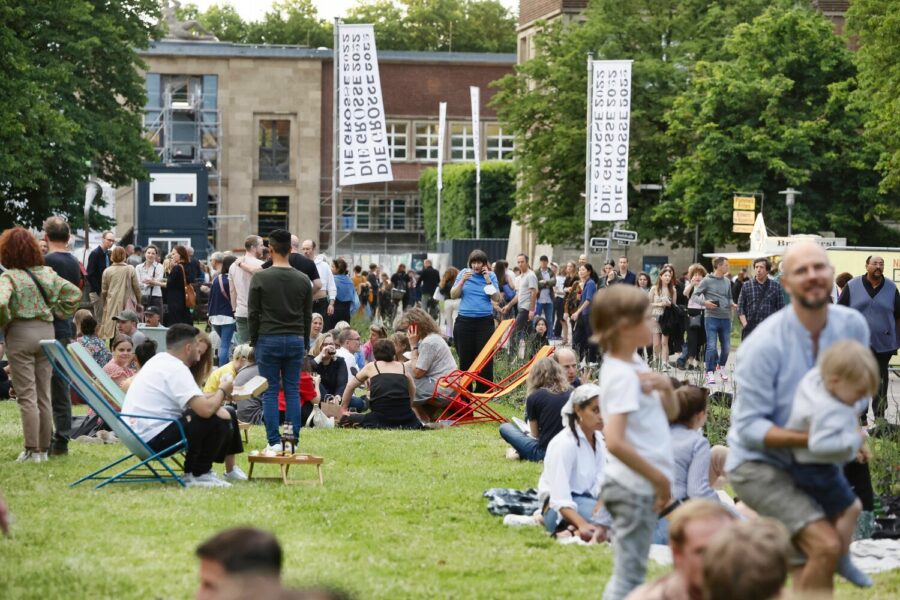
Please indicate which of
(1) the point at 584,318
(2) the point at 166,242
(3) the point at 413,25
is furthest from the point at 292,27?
(1) the point at 584,318

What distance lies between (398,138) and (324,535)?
74.3 meters

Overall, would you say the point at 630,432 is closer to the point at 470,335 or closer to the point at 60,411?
the point at 60,411

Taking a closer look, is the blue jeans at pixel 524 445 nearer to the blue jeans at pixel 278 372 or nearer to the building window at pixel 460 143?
the blue jeans at pixel 278 372

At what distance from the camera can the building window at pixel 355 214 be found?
82.9 meters

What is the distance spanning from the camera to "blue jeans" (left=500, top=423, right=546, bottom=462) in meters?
13.6

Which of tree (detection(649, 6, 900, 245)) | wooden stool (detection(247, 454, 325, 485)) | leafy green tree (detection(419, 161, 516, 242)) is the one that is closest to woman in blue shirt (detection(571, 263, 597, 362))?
wooden stool (detection(247, 454, 325, 485))

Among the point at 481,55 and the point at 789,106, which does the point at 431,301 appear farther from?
the point at 481,55

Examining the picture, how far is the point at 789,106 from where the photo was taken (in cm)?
5044

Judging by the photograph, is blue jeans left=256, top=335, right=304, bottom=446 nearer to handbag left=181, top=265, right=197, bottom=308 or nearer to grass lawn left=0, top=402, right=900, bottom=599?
grass lawn left=0, top=402, right=900, bottom=599

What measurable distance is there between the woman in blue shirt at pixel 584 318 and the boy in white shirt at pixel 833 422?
17.4 meters

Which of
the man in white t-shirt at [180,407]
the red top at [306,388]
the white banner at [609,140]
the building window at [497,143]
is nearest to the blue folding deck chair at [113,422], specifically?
the man in white t-shirt at [180,407]

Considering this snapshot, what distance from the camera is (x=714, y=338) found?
2377 cm

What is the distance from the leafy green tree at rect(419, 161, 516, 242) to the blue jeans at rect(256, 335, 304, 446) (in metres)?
59.8

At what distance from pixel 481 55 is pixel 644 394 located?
7820cm
